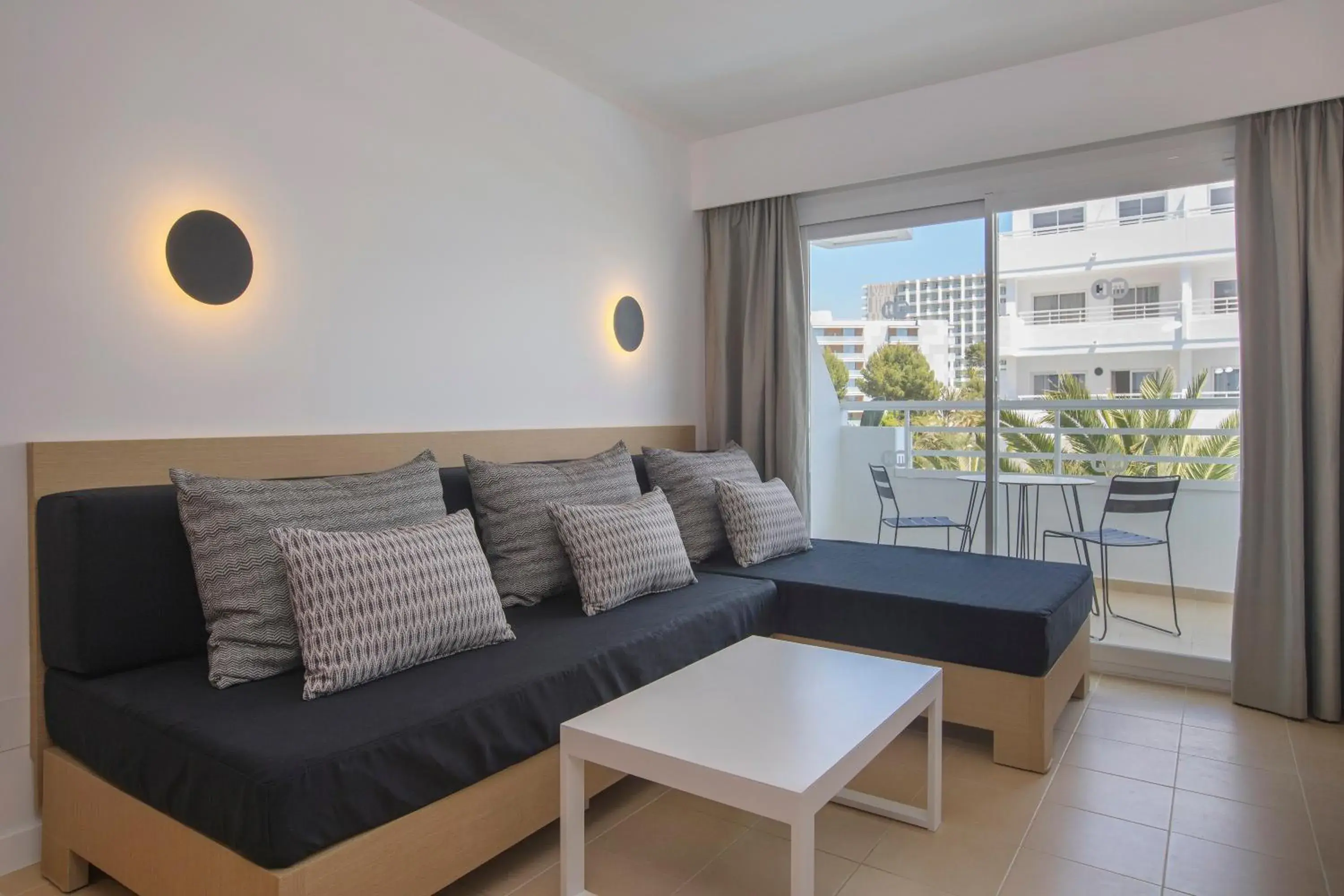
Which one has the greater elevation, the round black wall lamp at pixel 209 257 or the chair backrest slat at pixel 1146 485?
the round black wall lamp at pixel 209 257

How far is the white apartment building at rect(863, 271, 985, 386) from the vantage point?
12.8 feet

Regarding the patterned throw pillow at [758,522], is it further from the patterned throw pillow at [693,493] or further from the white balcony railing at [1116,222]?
the white balcony railing at [1116,222]

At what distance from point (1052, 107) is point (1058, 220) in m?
0.49

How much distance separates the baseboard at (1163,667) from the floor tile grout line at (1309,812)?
351 millimetres

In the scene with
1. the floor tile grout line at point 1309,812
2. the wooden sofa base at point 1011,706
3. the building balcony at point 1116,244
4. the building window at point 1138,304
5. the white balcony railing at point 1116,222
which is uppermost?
the white balcony railing at point 1116,222

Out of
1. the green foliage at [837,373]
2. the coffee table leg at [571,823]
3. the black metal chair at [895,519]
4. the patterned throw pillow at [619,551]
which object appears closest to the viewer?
the coffee table leg at [571,823]

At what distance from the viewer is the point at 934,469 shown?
13.3ft

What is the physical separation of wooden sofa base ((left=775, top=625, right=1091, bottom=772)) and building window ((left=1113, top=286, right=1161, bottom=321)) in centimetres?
159

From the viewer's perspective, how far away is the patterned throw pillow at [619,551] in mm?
2672

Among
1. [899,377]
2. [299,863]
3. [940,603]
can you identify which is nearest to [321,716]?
[299,863]

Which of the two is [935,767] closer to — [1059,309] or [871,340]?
[1059,309]

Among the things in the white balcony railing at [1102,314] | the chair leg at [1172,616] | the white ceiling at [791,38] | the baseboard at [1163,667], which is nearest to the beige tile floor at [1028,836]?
the baseboard at [1163,667]

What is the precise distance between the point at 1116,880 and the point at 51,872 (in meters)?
2.52

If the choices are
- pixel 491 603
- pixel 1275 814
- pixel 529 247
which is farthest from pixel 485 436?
pixel 1275 814
